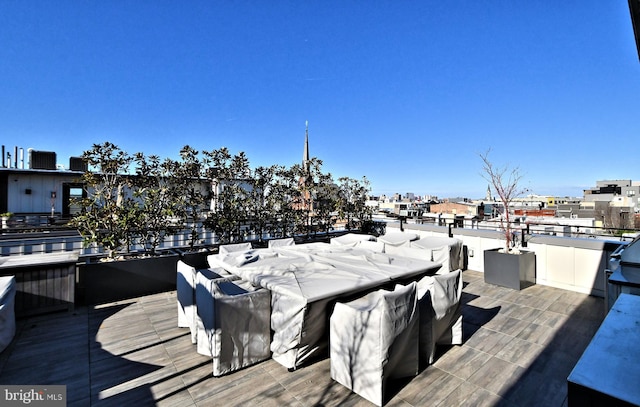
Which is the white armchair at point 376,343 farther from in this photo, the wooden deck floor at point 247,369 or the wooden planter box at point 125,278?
the wooden planter box at point 125,278

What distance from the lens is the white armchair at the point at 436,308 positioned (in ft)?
8.59

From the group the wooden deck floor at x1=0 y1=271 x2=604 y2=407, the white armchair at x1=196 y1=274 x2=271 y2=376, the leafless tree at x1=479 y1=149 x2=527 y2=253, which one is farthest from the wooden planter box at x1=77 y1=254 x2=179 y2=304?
the leafless tree at x1=479 y1=149 x2=527 y2=253

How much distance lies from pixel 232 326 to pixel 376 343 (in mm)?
1267

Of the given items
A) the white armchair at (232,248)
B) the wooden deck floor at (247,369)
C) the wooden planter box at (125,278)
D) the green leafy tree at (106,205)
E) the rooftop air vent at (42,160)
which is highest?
the rooftop air vent at (42,160)

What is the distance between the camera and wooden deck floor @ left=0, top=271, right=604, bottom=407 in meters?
2.22

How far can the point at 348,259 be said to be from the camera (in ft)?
12.9

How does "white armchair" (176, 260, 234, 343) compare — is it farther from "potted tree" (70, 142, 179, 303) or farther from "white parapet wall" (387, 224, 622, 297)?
"white parapet wall" (387, 224, 622, 297)

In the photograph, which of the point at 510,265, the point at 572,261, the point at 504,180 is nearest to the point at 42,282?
the point at 510,265

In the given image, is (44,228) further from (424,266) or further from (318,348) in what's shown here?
(424,266)

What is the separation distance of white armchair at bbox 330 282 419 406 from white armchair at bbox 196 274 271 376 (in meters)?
0.71

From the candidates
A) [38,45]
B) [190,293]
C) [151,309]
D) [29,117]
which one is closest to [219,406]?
[190,293]

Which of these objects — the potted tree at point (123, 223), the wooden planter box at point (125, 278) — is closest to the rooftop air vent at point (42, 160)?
the potted tree at point (123, 223)

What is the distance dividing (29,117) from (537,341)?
63.2ft

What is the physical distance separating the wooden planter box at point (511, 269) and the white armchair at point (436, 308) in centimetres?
293
